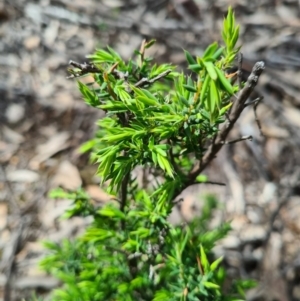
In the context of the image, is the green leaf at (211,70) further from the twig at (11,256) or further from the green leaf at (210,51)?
the twig at (11,256)

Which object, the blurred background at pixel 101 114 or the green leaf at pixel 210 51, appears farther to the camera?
the blurred background at pixel 101 114

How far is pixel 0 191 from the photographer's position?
2547mm

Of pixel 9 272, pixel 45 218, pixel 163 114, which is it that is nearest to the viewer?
pixel 163 114

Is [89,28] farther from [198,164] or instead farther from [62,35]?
[198,164]

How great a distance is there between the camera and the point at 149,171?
3.65ft

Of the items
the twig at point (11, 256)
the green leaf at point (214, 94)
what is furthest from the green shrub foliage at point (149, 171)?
the twig at point (11, 256)

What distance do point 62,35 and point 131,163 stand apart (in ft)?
9.36

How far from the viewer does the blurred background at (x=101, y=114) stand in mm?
2199

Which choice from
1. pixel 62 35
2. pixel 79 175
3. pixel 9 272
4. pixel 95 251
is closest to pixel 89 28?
pixel 62 35

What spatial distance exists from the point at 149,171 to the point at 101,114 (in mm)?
1689

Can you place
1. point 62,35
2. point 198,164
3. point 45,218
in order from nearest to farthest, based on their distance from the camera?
point 198,164, point 45,218, point 62,35

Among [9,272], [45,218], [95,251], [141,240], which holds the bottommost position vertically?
[9,272]

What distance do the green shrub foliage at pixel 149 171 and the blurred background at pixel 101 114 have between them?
2.85ft

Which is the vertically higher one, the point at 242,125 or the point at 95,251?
the point at 242,125
